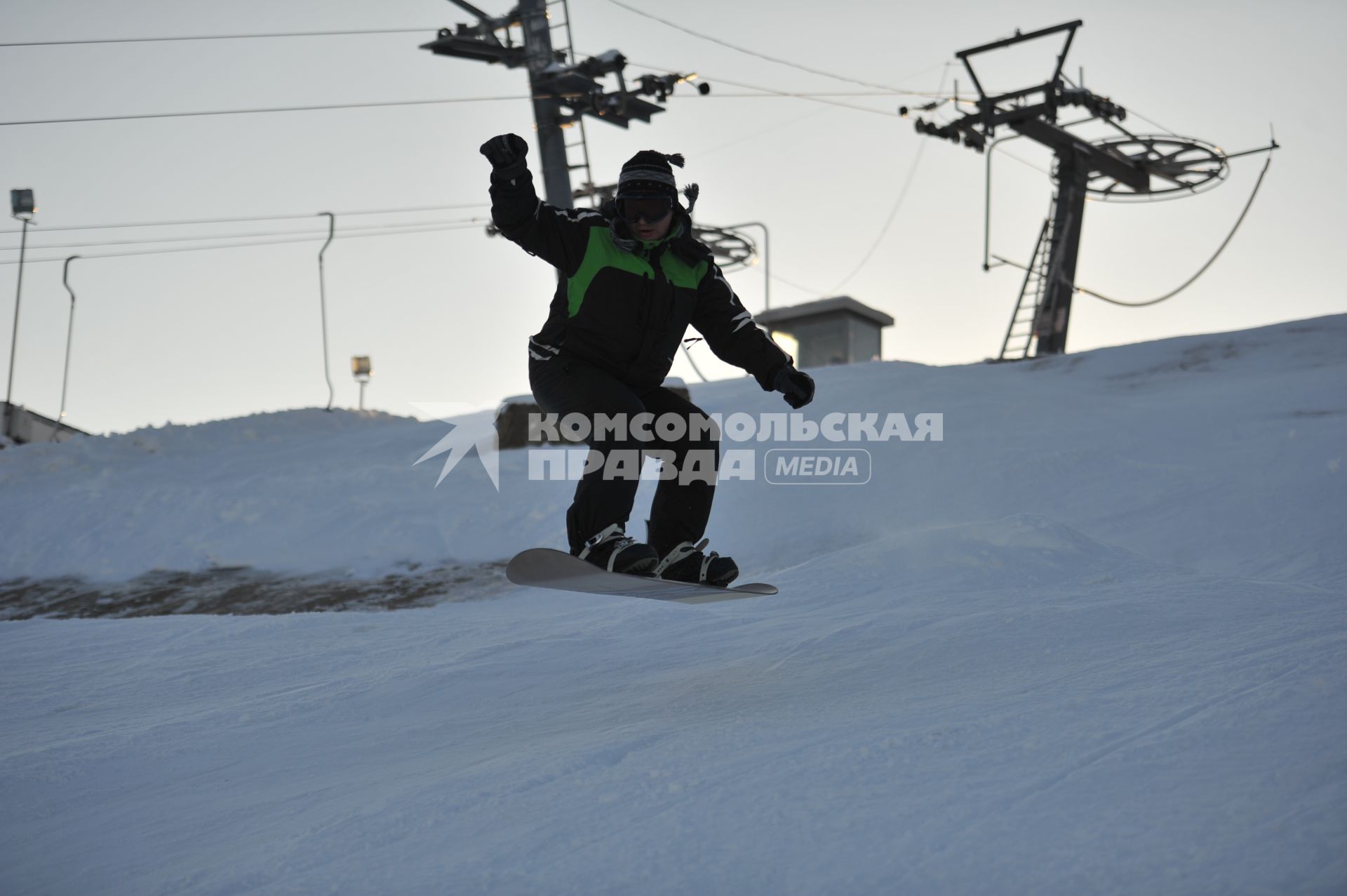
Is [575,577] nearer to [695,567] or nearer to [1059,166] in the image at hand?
[695,567]

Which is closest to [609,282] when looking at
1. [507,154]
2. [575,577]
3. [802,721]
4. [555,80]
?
[507,154]

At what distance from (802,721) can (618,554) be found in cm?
97

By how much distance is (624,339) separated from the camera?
3996 millimetres

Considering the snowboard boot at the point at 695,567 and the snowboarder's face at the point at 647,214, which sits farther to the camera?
the snowboard boot at the point at 695,567

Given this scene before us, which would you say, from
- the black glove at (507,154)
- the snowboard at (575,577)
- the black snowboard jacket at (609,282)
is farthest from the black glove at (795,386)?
→ the black glove at (507,154)

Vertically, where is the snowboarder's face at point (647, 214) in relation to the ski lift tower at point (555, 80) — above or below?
below

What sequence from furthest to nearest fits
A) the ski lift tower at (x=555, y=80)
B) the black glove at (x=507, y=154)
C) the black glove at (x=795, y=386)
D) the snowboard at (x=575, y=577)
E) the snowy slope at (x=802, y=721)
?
the ski lift tower at (x=555, y=80) < the black glove at (x=795, y=386) < the black glove at (x=507, y=154) < the snowboard at (x=575, y=577) < the snowy slope at (x=802, y=721)

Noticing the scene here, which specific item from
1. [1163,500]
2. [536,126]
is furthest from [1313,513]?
[536,126]

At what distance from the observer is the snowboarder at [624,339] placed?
384 cm

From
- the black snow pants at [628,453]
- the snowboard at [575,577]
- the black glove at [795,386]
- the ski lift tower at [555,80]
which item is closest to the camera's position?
the snowboard at [575,577]

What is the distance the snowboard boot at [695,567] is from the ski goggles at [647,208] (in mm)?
1198

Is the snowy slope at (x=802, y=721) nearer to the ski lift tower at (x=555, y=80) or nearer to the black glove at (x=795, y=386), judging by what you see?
the black glove at (x=795, y=386)

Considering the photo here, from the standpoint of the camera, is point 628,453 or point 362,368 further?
point 362,368

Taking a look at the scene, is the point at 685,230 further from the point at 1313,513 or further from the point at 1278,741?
the point at 1313,513
